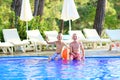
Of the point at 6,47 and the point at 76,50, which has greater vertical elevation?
the point at 76,50

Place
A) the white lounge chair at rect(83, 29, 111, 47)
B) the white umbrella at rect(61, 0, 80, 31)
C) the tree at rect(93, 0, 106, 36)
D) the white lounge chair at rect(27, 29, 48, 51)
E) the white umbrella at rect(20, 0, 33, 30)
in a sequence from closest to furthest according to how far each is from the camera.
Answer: the white lounge chair at rect(27, 29, 48, 51), the white umbrella at rect(61, 0, 80, 31), the white umbrella at rect(20, 0, 33, 30), the white lounge chair at rect(83, 29, 111, 47), the tree at rect(93, 0, 106, 36)

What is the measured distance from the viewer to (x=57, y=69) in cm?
1002

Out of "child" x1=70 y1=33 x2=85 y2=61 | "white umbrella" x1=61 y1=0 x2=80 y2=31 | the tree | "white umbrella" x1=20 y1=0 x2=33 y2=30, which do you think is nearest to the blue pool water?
"child" x1=70 y1=33 x2=85 y2=61

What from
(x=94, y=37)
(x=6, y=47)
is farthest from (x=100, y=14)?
(x=6, y=47)

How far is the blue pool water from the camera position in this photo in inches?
344

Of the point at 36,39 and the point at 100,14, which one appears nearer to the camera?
the point at 36,39

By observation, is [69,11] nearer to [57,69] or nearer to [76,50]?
[76,50]

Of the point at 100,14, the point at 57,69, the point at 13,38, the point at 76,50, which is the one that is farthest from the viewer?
the point at 100,14

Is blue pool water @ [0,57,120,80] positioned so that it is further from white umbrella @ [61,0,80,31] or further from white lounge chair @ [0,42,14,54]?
white umbrella @ [61,0,80,31]

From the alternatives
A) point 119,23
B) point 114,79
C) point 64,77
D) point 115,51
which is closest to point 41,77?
point 64,77

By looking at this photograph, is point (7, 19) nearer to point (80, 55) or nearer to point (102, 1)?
point (102, 1)

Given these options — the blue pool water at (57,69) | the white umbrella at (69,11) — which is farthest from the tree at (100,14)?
the blue pool water at (57,69)

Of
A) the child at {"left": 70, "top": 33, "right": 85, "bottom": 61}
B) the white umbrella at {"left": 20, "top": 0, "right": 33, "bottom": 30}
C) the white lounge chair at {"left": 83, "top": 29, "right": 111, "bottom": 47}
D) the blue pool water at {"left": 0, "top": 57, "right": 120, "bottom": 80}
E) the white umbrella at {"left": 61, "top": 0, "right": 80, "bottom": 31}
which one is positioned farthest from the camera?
the white lounge chair at {"left": 83, "top": 29, "right": 111, "bottom": 47}

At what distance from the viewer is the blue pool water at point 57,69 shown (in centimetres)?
874
